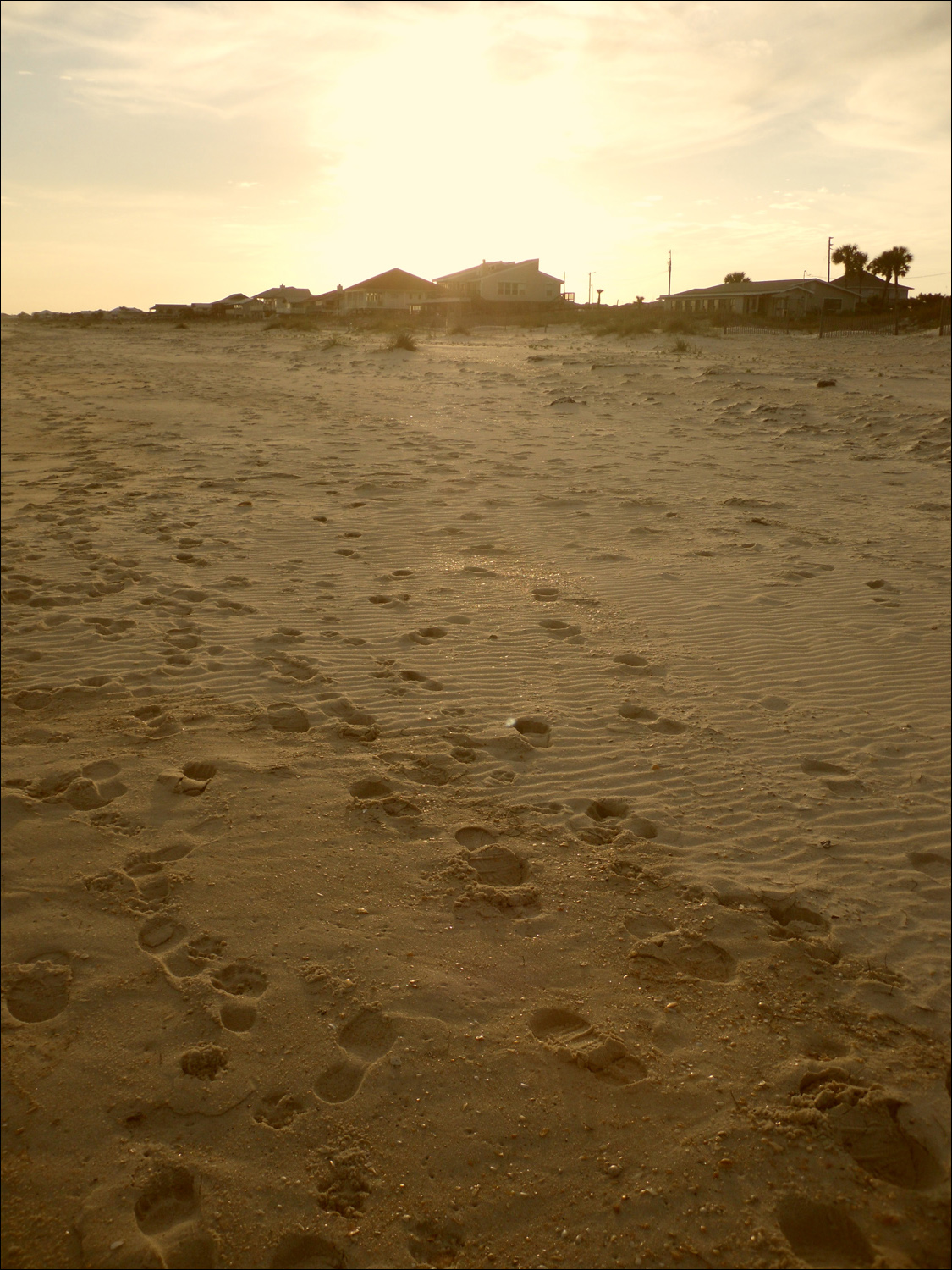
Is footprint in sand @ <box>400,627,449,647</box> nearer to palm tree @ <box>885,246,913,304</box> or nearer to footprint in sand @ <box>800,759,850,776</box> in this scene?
footprint in sand @ <box>800,759,850,776</box>

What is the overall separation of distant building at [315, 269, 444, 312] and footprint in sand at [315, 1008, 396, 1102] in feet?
158

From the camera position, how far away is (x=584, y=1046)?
2385 millimetres

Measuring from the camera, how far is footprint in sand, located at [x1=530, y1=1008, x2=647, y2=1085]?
7.57 ft

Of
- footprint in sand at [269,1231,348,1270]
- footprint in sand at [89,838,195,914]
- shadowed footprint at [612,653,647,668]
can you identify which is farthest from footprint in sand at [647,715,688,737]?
footprint in sand at [269,1231,348,1270]

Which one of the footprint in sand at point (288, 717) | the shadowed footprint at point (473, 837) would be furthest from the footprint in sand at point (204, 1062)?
the footprint in sand at point (288, 717)

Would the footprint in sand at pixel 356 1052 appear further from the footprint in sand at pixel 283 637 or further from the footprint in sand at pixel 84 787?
the footprint in sand at pixel 283 637

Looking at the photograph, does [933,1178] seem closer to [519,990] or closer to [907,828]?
[519,990]

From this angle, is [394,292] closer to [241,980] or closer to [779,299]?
[779,299]

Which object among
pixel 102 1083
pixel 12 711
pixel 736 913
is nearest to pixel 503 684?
pixel 736 913

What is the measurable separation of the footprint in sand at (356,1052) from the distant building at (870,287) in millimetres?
51249

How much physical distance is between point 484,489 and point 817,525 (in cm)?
299

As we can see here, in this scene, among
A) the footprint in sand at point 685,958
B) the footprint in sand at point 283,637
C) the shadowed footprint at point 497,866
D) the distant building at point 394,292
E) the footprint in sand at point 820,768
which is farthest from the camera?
the distant building at point 394,292

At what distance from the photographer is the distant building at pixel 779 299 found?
4369cm

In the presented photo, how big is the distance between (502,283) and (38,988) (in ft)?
160
